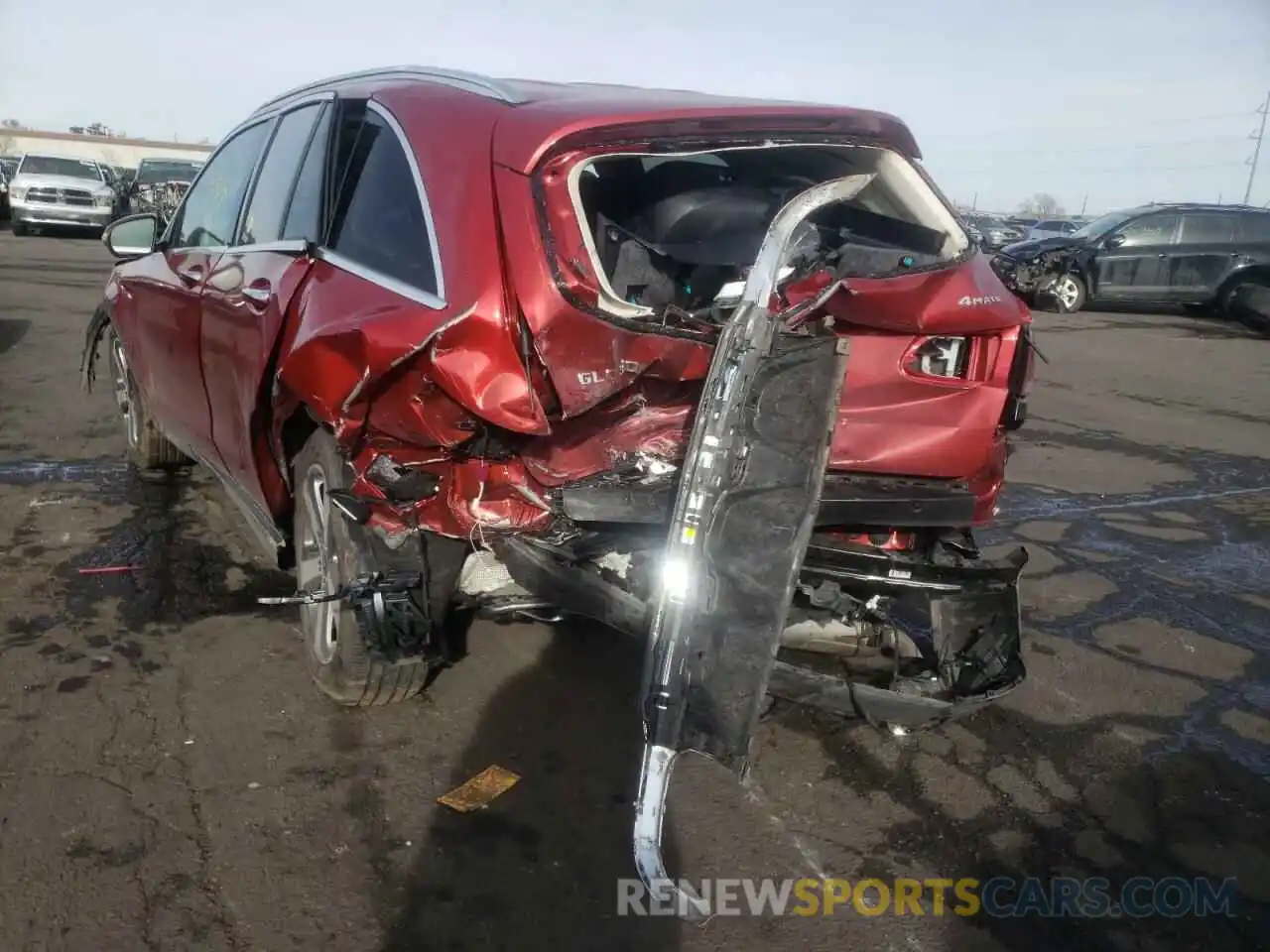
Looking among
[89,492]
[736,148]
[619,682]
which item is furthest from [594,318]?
[89,492]

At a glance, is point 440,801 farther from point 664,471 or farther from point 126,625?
point 126,625

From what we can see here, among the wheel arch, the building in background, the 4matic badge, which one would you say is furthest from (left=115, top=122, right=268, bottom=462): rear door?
the building in background

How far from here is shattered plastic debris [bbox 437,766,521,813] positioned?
9.43 feet

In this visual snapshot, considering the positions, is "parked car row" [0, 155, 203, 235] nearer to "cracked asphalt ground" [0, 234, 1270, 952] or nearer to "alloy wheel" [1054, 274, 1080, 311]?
"alloy wheel" [1054, 274, 1080, 311]

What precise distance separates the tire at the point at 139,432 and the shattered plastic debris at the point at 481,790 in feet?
10.9

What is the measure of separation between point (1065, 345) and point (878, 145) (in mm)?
11442

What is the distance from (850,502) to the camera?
2.82m

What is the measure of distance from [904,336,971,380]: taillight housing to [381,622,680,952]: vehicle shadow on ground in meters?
1.46

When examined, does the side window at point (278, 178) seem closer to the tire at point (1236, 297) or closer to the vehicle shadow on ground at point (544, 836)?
the vehicle shadow on ground at point (544, 836)

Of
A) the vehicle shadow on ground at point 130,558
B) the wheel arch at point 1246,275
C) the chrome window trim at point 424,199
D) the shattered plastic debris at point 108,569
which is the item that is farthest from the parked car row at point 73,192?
the chrome window trim at point 424,199

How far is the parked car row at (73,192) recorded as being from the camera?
21594 millimetres

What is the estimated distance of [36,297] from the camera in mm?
12336

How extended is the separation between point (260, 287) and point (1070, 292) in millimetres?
16725

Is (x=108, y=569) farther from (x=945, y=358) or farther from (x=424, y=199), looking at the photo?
(x=945, y=358)
